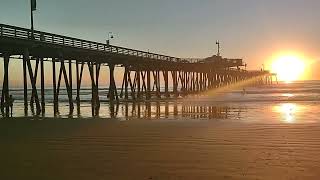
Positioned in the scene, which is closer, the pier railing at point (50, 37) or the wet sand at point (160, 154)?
the wet sand at point (160, 154)

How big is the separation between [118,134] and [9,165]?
16.3 ft

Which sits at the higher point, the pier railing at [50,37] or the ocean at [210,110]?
the pier railing at [50,37]

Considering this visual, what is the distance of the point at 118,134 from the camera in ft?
42.1

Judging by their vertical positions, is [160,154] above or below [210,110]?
above

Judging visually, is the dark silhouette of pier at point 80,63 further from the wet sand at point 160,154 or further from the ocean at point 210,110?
the wet sand at point 160,154

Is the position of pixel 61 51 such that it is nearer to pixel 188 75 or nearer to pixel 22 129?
pixel 22 129

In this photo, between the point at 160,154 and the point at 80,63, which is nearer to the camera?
the point at 160,154

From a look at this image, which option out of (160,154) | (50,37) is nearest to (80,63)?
(50,37)

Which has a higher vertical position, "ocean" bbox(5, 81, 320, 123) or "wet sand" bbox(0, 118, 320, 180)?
"wet sand" bbox(0, 118, 320, 180)

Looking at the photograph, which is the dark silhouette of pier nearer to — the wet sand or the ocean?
the ocean

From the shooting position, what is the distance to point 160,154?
30.0 feet

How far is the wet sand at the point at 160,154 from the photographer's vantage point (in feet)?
24.3

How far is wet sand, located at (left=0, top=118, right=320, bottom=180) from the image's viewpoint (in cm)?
740

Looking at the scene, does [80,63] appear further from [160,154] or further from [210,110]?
[160,154]
